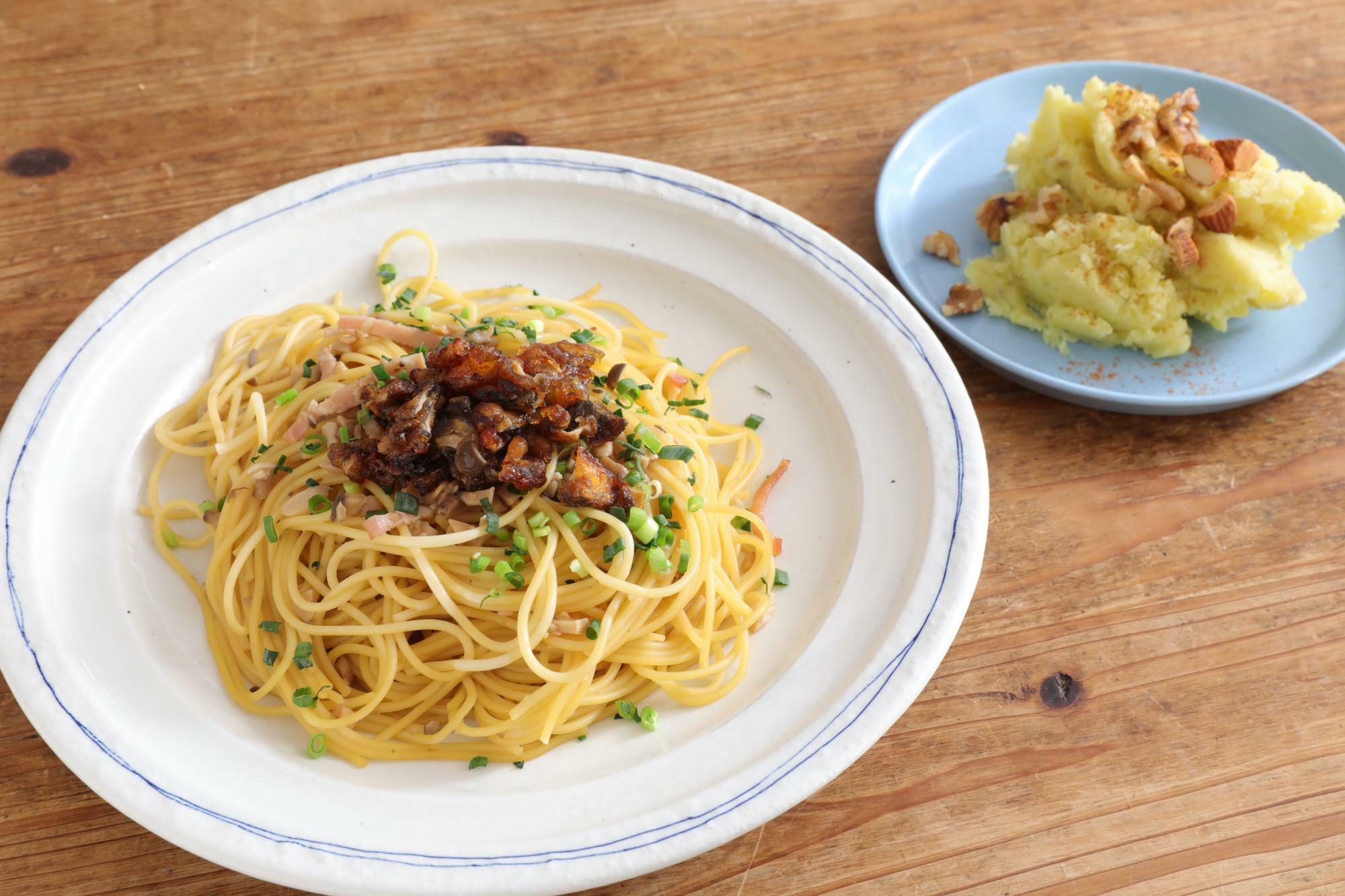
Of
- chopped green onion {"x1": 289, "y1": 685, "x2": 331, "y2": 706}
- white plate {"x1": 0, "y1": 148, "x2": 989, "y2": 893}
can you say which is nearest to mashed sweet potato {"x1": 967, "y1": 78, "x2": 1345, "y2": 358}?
white plate {"x1": 0, "y1": 148, "x2": 989, "y2": 893}

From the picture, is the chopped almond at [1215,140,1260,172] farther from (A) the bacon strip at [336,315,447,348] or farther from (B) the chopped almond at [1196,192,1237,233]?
(A) the bacon strip at [336,315,447,348]

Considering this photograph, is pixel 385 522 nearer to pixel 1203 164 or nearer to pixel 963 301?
pixel 963 301

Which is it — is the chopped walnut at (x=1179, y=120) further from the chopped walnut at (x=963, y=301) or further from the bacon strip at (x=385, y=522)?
the bacon strip at (x=385, y=522)

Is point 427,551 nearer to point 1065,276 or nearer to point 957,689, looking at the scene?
point 957,689

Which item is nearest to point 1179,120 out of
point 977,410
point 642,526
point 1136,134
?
point 1136,134

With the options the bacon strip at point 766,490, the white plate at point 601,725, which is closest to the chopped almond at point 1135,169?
the white plate at point 601,725

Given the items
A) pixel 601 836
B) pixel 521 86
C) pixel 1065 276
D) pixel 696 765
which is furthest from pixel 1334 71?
pixel 601 836

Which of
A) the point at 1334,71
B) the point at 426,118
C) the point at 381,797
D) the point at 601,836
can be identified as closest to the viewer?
the point at 601,836
